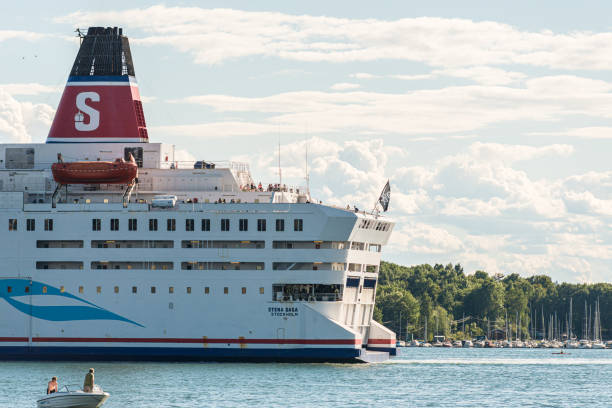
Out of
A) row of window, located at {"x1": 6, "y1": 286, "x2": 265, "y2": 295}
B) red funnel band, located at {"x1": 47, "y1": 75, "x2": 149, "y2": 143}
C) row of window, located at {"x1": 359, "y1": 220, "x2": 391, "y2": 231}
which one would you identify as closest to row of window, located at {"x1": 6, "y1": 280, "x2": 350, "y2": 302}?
row of window, located at {"x1": 6, "y1": 286, "x2": 265, "y2": 295}

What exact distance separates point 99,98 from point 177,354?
16761 mm

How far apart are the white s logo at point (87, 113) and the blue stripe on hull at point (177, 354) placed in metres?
13.6

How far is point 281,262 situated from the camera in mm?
65938

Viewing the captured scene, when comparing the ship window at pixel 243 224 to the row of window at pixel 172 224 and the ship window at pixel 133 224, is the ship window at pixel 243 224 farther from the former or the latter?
the ship window at pixel 133 224

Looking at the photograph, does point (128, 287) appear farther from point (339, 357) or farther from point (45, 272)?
point (339, 357)

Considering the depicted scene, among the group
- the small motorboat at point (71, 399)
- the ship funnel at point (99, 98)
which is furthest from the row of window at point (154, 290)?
the small motorboat at point (71, 399)

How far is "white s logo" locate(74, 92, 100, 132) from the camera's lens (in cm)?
7225

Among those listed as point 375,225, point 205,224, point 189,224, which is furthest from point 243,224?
point 375,225

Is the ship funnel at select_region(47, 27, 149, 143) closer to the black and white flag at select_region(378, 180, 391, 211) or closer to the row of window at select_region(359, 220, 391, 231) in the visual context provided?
the row of window at select_region(359, 220, 391, 231)

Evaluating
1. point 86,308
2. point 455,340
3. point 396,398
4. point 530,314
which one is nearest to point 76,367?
point 86,308

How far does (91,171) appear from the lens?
68.4 m

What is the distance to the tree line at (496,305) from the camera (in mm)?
171250

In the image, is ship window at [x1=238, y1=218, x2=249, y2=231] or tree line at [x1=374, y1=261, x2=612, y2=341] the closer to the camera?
ship window at [x1=238, y1=218, x2=249, y2=231]

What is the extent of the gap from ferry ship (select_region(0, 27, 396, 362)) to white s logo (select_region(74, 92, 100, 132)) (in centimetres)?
310
